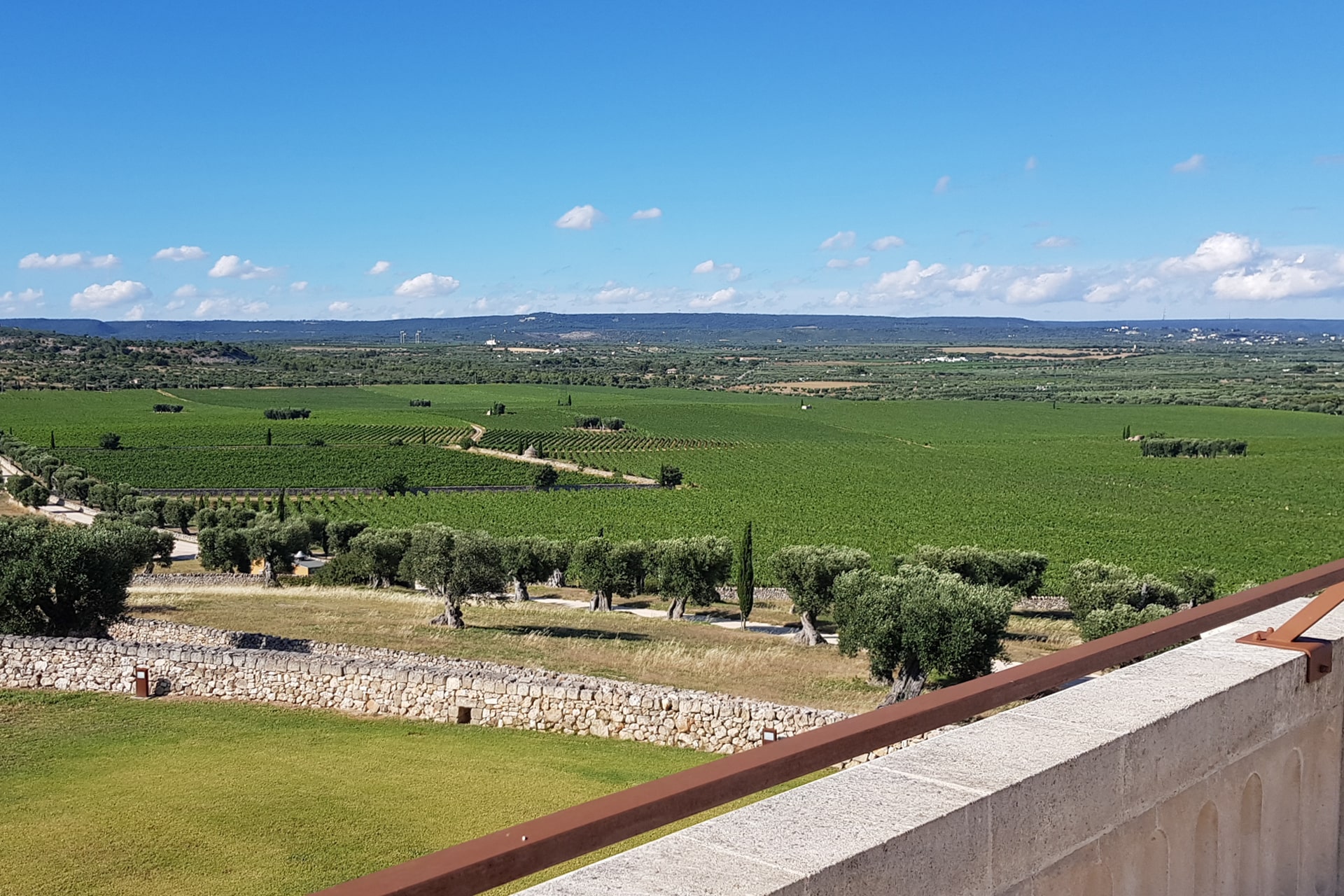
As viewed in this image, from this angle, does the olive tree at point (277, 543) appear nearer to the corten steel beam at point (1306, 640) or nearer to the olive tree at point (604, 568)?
the olive tree at point (604, 568)

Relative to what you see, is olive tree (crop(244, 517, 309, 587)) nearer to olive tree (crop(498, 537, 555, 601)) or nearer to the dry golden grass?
the dry golden grass

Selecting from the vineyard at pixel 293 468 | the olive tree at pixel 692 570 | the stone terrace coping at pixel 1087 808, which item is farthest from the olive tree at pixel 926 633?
the vineyard at pixel 293 468

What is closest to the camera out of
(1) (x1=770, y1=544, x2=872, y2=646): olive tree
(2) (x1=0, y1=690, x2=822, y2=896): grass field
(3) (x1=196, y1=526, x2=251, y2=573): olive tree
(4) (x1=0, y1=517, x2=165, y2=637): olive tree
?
(2) (x1=0, y1=690, x2=822, y2=896): grass field

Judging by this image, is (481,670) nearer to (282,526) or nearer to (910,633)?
(910,633)

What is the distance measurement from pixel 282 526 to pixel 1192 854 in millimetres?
55065

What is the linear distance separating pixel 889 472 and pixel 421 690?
8537 cm

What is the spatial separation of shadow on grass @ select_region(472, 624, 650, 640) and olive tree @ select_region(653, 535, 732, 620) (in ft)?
20.5

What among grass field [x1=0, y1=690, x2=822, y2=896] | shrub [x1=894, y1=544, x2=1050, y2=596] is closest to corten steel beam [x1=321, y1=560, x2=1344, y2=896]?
grass field [x1=0, y1=690, x2=822, y2=896]

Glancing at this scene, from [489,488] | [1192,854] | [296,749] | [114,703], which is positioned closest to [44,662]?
[114,703]

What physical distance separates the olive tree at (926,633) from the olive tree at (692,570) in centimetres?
1259

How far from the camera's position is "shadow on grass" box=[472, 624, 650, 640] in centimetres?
3441

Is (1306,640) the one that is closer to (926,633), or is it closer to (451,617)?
(926,633)

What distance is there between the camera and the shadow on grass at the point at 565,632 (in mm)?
34406

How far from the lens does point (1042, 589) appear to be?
49500mm
